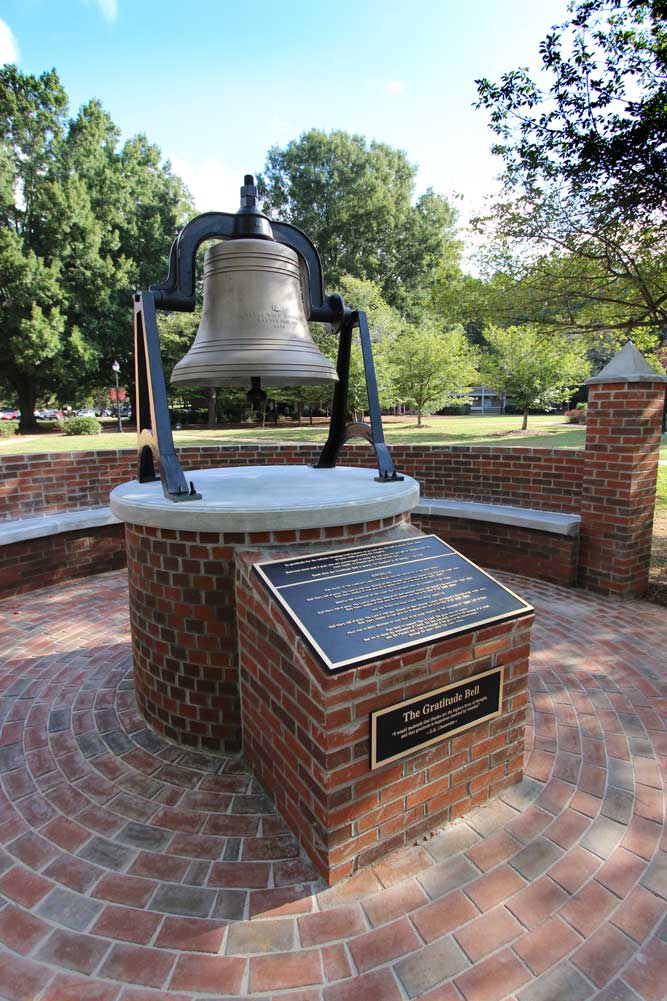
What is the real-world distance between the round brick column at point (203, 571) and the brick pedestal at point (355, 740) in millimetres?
142

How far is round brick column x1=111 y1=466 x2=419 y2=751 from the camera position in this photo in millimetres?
2635

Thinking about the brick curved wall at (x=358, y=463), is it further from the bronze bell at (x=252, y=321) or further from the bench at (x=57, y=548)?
the bronze bell at (x=252, y=321)

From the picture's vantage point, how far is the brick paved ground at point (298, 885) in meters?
1.67

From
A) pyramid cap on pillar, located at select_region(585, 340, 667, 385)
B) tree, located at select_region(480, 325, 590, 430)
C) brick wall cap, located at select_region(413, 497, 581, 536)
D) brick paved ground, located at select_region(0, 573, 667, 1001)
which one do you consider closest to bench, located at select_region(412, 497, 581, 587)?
brick wall cap, located at select_region(413, 497, 581, 536)

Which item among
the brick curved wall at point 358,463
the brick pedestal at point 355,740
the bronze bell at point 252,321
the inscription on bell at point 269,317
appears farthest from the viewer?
the brick curved wall at point 358,463

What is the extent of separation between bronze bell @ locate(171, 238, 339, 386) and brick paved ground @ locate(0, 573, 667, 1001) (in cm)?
220

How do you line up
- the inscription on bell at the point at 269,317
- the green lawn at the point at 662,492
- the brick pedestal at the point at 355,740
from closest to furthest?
the brick pedestal at the point at 355,740 → the inscription on bell at the point at 269,317 → the green lawn at the point at 662,492

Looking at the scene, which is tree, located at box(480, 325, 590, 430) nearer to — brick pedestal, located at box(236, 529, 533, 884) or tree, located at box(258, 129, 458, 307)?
tree, located at box(258, 129, 458, 307)

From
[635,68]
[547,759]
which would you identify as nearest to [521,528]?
[547,759]

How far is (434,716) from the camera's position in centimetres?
221

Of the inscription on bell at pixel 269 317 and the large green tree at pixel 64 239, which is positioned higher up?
the large green tree at pixel 64 239

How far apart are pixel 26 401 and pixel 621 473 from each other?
29430 mm

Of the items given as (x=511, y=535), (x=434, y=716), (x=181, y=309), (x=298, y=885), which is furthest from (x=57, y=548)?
(x=511, y=535)

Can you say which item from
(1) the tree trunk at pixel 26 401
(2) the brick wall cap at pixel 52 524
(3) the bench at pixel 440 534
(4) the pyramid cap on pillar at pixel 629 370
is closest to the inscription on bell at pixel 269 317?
(2) the brick wall cap at pixel 52 524
